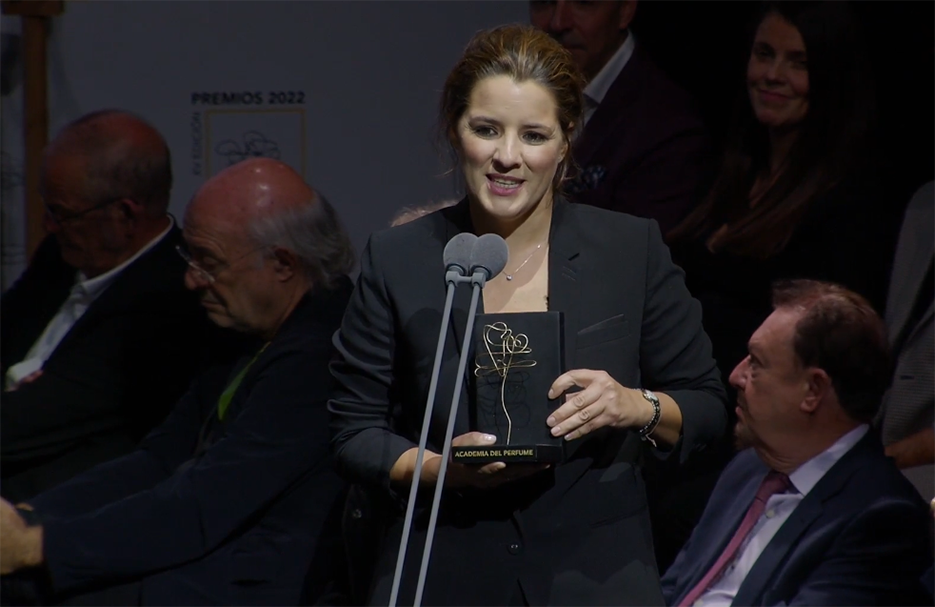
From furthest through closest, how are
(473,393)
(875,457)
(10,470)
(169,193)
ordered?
(169,193), (10,470), (875,457), (473,393)

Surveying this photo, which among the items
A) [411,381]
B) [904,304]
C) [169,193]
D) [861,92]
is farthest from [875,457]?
[169,193]

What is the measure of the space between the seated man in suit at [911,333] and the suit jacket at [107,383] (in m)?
1.72

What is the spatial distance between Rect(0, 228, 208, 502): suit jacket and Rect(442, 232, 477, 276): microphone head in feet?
6.23

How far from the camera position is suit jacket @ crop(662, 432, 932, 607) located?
2404mm

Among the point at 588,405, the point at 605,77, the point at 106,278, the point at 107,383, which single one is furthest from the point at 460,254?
the point at 106,278

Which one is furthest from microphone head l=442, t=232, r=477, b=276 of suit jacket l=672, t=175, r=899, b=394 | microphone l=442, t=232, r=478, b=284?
suit jacket l=672, t=175, r=899, b=394

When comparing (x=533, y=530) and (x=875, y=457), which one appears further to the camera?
(x=875, y=457)

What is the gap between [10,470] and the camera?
350 cm

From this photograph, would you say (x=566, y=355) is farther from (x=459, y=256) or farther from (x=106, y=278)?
(x=106, y=278)

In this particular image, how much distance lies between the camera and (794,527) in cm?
251

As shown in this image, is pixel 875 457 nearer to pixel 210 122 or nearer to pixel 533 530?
pixel 533 530

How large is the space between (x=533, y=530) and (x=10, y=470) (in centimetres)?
202

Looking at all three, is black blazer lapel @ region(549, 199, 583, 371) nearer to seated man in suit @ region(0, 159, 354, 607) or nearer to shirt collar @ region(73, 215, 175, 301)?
seated man in suit @ region(0, 159, 354, 607)

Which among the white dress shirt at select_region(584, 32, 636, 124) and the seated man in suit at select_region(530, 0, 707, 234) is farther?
the white dress shirt at select_region(584, 32, 636, 124)
